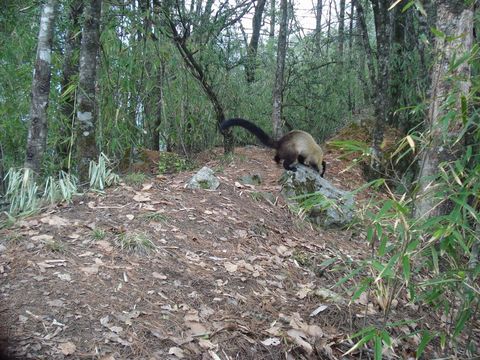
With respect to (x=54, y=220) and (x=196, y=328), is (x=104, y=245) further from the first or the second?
(x=196, y=328)

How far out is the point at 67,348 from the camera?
8.53 ft

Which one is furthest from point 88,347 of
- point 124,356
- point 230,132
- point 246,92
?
point 246,92

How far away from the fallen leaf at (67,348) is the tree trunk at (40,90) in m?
2.49

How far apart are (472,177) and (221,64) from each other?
209 inches

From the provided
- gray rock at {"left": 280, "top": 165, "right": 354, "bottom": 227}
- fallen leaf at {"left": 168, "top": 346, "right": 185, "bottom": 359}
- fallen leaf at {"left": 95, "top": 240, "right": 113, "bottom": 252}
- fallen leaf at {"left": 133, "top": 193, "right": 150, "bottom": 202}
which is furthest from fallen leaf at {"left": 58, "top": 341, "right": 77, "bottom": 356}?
gray rock at {"left": 280, "top": 165, "right": 354, "bottom": 227}

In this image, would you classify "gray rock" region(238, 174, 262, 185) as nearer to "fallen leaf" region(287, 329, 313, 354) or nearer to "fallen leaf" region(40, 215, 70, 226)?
"fallen leaf" region(40, 215, 70, 226)

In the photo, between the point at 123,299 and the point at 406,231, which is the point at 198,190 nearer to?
the point at 123,299

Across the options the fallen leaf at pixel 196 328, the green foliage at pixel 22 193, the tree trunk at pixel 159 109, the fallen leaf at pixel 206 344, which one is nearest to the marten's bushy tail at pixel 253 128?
the tree trunk at pixel 159 109

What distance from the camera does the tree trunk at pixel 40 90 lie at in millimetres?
4715

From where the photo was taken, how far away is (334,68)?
10.2m

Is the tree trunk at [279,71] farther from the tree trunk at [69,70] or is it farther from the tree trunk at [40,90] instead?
the tree trunk at [40,90]

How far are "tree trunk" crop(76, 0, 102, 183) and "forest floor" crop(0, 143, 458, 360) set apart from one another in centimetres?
52

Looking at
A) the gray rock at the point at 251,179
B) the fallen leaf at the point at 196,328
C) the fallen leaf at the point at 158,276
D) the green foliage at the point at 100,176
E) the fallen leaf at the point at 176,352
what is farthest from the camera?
the gray rock at the point at 251,179

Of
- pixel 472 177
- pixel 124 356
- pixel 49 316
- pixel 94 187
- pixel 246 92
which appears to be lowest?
pixel 124 356
